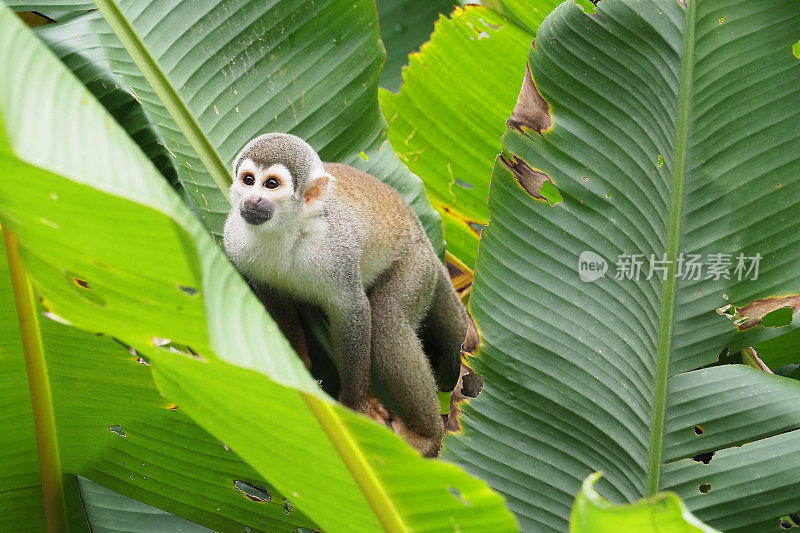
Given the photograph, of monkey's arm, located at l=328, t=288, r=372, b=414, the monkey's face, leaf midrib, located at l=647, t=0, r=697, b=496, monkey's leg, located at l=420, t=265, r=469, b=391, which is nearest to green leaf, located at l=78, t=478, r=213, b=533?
monkey's arm, located at l=328, t=288, r=372, b=414

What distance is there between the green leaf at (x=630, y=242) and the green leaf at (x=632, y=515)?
107 cm

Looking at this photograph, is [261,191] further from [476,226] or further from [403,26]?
[403,26]

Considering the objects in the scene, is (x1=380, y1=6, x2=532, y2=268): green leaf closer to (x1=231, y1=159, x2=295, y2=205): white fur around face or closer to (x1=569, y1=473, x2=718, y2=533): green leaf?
(x1=231, y1=159, x2=295, y2=205): white fur around face

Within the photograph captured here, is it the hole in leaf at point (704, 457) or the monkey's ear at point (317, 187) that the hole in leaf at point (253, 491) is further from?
the hole in leaf at point (704, 457)

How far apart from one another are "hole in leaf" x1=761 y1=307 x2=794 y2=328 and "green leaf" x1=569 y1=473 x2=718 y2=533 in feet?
4.67

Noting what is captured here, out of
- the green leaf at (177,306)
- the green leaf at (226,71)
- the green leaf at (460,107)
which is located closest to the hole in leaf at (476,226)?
the green leaf at (460,107)

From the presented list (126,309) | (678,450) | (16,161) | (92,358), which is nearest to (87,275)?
(126,309)

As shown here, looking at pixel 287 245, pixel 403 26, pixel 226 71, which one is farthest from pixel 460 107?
pixel 287 245

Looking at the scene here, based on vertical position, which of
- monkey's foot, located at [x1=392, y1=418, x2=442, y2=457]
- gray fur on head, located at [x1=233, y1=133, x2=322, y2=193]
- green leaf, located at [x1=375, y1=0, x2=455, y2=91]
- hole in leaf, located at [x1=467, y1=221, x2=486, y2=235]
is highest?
green leaf, located at [x1=375, y1=0, x2=455, y2=91]

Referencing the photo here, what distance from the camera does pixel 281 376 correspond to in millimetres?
1136

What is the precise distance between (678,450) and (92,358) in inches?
67.3

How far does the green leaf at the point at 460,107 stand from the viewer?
11.7 feet

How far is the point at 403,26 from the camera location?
14.4 ft

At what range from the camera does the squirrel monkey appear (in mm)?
2627
